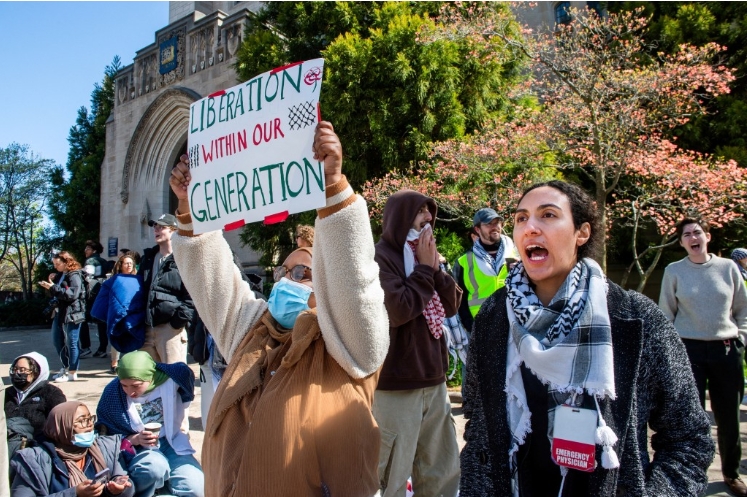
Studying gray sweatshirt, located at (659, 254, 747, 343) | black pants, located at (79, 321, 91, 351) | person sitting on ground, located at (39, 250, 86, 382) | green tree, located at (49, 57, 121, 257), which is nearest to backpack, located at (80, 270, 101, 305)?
person sitting on ground, located at (39, 250, 86, 382)

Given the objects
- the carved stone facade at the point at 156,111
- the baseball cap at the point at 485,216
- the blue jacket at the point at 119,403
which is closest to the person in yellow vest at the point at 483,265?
the baseball cap at the point at 485,216

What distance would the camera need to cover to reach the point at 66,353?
8273mm

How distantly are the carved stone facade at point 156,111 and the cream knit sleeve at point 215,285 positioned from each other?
43.5 feet

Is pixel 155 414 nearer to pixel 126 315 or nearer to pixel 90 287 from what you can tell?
pixel 126 315

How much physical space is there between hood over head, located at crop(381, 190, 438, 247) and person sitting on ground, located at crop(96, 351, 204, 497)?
5.72 feet

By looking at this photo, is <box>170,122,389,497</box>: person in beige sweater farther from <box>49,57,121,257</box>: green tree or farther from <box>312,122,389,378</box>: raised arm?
<box>49,57,121,257</box>: green tree

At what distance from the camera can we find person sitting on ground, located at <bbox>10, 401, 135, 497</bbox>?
3.10m

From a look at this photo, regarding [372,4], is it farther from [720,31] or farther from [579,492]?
[579,492]

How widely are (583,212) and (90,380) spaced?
8306 millimetres

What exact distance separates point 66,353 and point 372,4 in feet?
28.7

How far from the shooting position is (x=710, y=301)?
13.5 ft

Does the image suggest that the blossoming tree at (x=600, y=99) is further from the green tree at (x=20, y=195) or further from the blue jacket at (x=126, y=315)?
the green tree at (x=20, y=195)

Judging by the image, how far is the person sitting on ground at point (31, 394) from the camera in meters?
3.70

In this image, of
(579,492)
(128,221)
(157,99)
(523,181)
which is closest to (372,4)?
(523,181)
